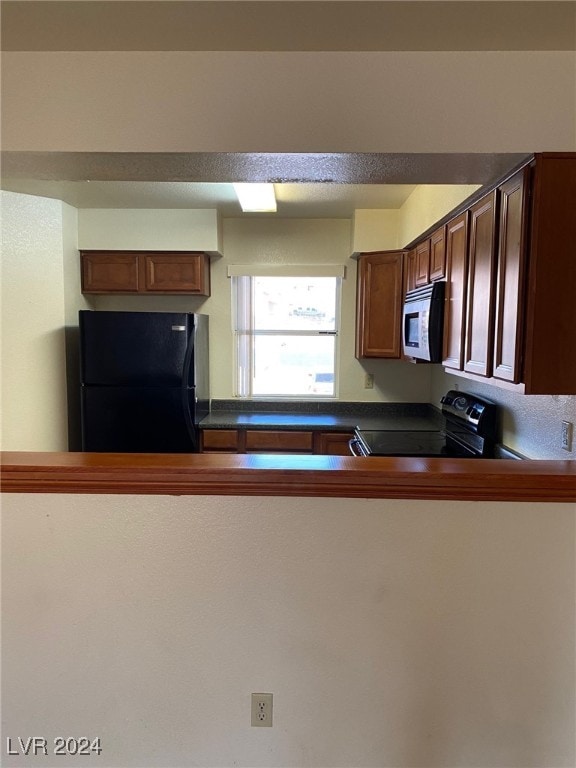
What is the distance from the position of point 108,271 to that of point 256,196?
4.71 ft

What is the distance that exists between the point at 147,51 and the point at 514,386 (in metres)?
1.50

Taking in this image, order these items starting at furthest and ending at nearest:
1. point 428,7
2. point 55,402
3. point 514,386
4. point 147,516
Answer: point 55,402 → point 514,386 → point 147,516 → point 428,7

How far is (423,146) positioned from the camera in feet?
3.84

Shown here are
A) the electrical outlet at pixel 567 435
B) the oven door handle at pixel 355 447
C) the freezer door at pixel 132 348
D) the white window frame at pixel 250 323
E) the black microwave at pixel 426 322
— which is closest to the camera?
the electrical outlet at pixel 567 435

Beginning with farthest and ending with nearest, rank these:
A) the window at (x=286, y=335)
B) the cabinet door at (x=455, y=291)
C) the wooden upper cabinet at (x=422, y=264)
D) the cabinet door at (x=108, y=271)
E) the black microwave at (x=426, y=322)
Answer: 1. the window at (x=286, y=335)
2. the cabinet door at (x=108, y=271)
3. the wooden upper cabinet at (x=422, y=264)
4. the black microwave at (x=426, y=322)
5. the cabinet door at (x=455, y=291)

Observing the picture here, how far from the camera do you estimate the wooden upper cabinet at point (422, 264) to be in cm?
255

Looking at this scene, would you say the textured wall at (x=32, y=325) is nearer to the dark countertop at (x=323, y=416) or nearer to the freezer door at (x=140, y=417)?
the freezer door at (x=140, y=417)

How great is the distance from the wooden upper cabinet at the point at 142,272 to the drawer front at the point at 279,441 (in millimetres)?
1231

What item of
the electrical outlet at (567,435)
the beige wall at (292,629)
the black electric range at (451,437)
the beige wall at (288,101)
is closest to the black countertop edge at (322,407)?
the black electric range at (451,437)

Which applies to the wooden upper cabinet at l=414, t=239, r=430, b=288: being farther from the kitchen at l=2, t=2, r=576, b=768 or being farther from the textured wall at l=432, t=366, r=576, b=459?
the kitchen at l=2, t=2, r=576, b=768

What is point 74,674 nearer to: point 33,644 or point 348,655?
point 33,644

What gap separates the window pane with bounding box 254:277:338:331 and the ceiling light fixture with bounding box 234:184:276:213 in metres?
0.80

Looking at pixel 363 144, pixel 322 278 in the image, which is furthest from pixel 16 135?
pixel 322 278

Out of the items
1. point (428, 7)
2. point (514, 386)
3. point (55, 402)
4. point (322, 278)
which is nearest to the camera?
point (428, 7)
